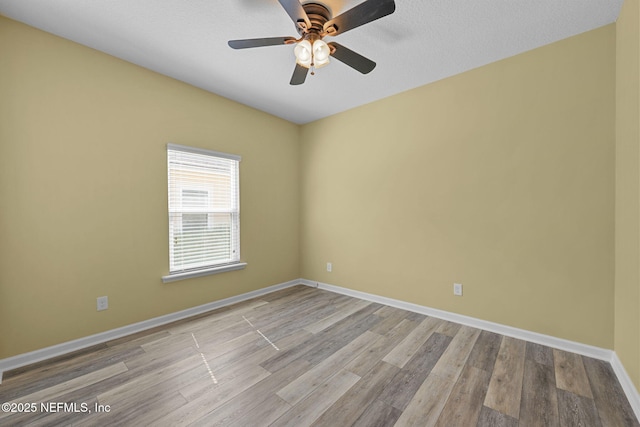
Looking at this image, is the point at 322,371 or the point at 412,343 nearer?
the point at 322,371

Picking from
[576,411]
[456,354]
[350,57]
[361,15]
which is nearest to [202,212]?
[350,57]

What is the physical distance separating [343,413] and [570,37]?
135 inches

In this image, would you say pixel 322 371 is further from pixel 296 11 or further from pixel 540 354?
pixel 296 11

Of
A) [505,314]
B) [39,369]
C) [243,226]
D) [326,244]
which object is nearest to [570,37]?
[505,314]

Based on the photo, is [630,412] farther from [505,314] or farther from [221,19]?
[221,19]

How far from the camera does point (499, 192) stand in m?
2.57

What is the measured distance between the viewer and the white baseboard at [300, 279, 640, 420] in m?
1.70

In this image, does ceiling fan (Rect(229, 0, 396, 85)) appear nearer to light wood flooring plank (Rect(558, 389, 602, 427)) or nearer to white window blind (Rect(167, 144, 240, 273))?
white window blind (Rect(167, 144, 240, 273))

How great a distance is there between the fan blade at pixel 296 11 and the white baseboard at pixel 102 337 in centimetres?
305

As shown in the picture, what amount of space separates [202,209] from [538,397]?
3483 millimetres

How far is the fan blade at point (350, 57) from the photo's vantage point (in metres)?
1.90

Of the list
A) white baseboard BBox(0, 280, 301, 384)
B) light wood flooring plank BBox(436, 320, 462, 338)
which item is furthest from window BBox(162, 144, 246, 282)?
light wood flooring plank BBox(436, 320, 462, 338)

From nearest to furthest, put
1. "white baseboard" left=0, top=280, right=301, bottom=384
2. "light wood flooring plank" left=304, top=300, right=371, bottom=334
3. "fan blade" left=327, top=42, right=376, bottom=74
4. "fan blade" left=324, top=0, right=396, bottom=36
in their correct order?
"fan blade" left=324, top=0, right=396, bottom=36
"fan blade" left=327, top=42, right=376, bottom=74
"white baseboard" left=0, top=280, right=301, bottom=384
"light wood flooring plank" left=304, top=300, right=371, bottom=334

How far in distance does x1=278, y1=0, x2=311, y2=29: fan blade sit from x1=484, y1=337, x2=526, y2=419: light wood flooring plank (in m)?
2.73
